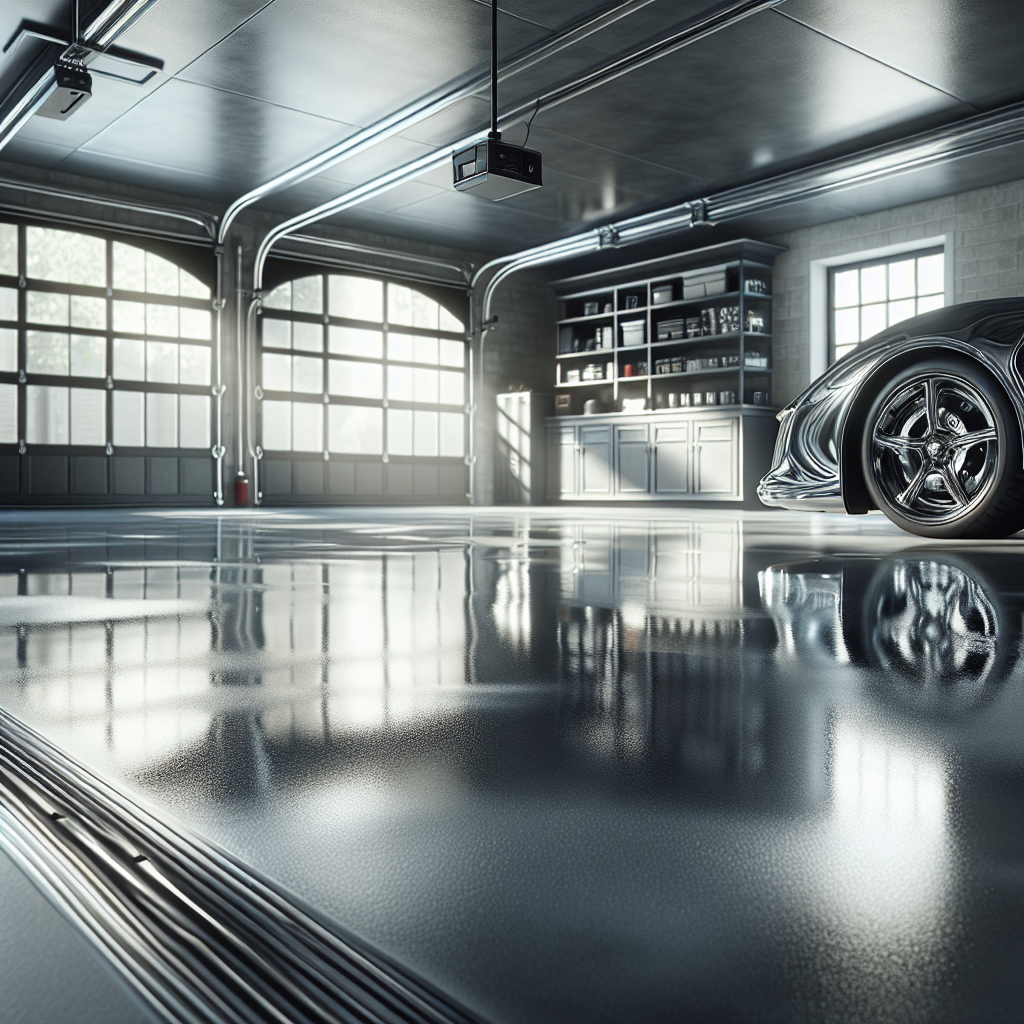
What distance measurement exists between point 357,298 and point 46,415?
14.2ft

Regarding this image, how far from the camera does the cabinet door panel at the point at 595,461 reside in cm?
1379

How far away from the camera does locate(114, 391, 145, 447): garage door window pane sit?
11.6m

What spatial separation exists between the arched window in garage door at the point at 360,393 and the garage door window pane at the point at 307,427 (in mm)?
13

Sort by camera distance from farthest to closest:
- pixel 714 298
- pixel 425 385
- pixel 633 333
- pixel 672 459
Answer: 1. pixel 425 385
2. pixel 633 333
3. pixel 672 459
4. pixel 714 298

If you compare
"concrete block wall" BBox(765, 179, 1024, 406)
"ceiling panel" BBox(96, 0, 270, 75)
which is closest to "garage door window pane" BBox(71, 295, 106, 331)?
"ceiling panel" BBox(96, 0, 270, 75)

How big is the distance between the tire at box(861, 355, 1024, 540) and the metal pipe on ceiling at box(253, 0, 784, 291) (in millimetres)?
3797

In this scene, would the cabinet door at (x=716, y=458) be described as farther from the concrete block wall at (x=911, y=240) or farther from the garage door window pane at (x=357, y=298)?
the garage door window pane at (x=357, y=298)

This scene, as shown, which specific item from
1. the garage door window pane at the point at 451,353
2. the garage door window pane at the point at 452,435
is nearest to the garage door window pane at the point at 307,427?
the garage door window pane at the point at 452,435

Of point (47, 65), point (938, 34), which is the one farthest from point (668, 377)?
point (47, 65)

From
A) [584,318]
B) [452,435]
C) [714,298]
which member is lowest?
[452,435]

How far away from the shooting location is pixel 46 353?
36.4 feet

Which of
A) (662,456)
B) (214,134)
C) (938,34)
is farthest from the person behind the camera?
(662,456)

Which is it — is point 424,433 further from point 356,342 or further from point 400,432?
point 356,342

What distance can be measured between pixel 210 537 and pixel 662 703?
167 inches
